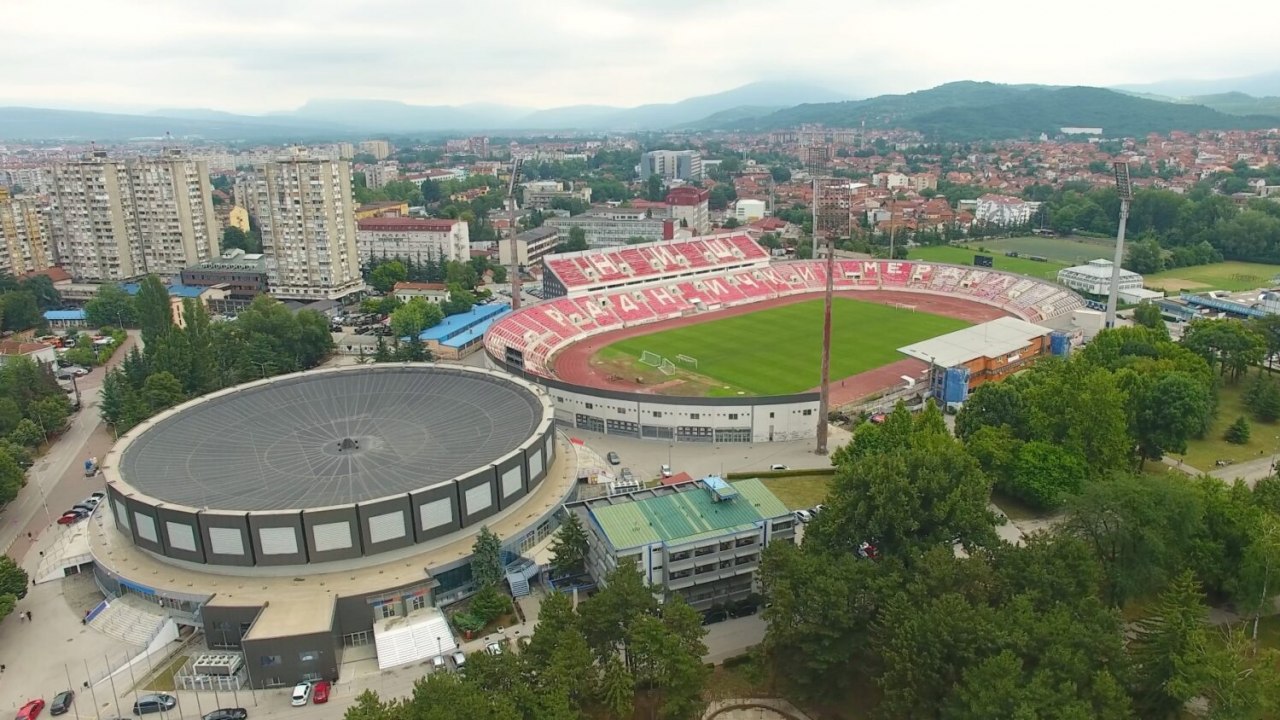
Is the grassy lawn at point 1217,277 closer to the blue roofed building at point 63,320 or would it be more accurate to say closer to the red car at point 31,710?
the red car at point 31,710

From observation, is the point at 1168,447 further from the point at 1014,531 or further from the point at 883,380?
the point at 883,380

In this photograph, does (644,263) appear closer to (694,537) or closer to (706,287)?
(706,287)

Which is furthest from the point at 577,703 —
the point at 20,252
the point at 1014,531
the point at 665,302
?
the point at 20,252

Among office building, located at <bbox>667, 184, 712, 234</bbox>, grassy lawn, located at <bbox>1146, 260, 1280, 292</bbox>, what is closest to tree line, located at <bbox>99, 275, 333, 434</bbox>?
office building, located at <bbox>667, 184, 712, 234</bbox>

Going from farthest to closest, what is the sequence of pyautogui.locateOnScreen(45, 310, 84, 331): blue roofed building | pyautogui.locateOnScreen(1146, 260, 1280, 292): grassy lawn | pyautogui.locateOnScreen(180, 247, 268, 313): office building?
pyautogui.locateOnScreen(1146, 260, 1280, 292): grassy lawn → pyautogui.locateOnScreen(180, 247, 268, 313): office building → pyautogui.locateOnScreen(45, 310, 84, 331): blue roofed building

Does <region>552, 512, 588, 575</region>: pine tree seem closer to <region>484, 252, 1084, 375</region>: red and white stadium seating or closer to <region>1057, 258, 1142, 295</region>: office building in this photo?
<region>484, 252, 1084, 375</region>: red and white stadium seating

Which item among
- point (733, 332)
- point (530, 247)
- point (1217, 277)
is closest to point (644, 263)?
point (733, 332)

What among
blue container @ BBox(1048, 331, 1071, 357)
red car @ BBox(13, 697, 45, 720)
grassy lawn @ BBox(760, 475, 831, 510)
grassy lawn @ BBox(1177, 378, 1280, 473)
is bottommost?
grassy lawn @ BBox(760, 475, 831, 510)
